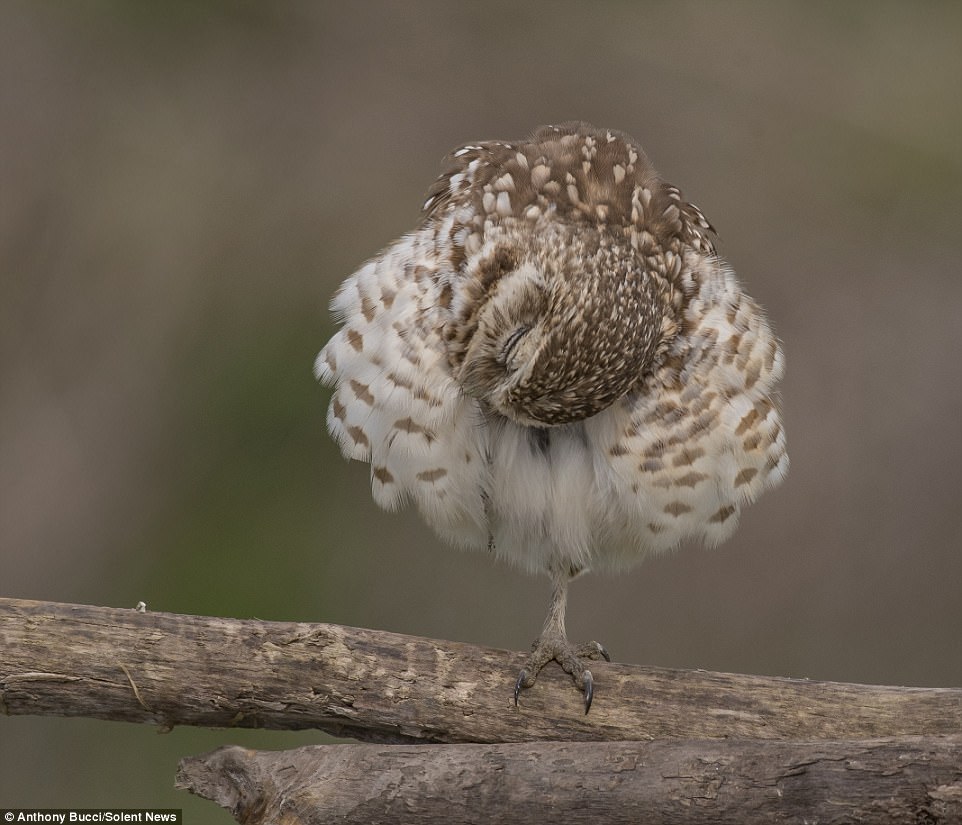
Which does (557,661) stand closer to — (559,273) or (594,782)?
(594,782)

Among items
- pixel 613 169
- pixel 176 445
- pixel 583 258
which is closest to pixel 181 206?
pixel 176 445

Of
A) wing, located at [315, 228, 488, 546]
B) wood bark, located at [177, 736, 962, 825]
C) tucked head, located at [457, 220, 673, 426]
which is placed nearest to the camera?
wood bark, located at [177, 736, 962, 825]

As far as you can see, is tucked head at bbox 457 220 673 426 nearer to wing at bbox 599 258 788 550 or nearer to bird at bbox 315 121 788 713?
bird at bbox 315 121 788 713

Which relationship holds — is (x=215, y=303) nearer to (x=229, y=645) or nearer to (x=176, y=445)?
(x=176, y=445)

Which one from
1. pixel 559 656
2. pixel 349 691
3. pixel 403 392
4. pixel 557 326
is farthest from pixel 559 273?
pixel 349 691

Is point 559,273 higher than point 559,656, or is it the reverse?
point 559,273

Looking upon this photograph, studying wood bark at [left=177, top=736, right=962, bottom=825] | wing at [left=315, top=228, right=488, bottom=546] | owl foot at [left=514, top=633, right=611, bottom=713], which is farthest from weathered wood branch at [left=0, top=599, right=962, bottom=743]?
wing at [left=315, top=228, right=488, bottom=546]

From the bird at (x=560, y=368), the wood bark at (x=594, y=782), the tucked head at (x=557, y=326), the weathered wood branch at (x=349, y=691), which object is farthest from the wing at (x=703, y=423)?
the wood bark at (x=594, y=782)
